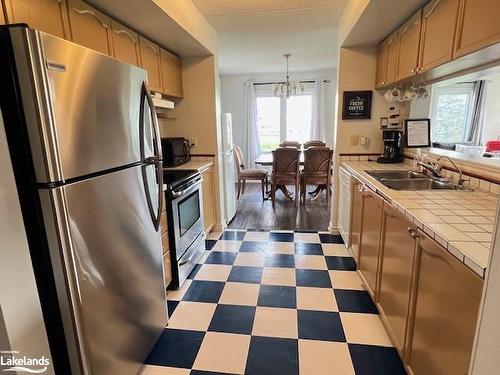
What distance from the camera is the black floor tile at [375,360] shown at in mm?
1501

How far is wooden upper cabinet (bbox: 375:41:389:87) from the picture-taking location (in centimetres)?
273

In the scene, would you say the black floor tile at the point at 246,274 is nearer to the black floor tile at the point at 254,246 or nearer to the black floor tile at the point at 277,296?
the black floor tile at the point at 277,296

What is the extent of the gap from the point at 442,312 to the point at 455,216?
17.7 inches

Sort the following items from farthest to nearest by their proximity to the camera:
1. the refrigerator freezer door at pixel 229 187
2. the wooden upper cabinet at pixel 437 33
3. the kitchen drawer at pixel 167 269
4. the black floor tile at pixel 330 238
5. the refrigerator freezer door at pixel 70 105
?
the refrigerator freezer door at pixel 229 187 < the black floor tile at pixel 330 238 < the kitchen drawer at pixel 167 269 < the wooden upper cabinet at pixel 437 33 < the refrigerator freezer door at pixel 70 105

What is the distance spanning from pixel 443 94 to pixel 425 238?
394 centimetres

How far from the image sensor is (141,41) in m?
2.39

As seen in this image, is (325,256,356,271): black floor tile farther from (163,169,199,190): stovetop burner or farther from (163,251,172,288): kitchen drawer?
(163,169,199,190): stovetop burner

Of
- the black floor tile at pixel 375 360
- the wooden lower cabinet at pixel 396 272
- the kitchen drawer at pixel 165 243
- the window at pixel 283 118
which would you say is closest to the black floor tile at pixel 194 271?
the kitchen drawer at pixel 165 243

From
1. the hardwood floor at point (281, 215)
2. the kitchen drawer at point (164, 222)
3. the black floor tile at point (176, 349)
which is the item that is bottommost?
the black floor tile at point (176, 349)

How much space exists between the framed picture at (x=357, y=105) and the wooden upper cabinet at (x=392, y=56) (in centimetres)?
43

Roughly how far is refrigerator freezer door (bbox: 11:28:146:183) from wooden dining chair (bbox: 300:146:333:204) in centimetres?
357

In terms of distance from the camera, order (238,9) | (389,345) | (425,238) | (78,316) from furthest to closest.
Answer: (238,9) < (389,345) < (425,238) < (78,316)

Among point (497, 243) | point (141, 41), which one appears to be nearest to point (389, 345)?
point (497, 243)

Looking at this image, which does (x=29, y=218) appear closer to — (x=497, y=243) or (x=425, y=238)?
(x=497, y=243)
